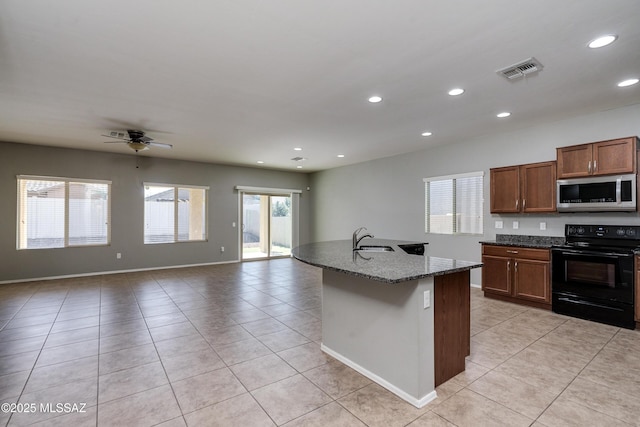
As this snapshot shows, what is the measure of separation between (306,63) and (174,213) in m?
6.28

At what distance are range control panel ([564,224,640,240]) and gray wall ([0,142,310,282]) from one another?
23.2 feet

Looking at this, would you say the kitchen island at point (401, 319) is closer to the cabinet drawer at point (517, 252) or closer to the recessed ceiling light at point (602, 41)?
the recessed ceiling light at point (602, 41)

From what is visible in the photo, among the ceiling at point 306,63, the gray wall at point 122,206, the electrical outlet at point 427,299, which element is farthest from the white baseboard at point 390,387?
the gray wall at point 122,206

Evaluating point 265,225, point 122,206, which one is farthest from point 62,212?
point 265,225

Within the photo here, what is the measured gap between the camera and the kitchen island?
212cm

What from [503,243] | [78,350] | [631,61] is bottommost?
[78,350]

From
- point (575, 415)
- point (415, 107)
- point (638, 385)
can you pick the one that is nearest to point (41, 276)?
point (415, 107)

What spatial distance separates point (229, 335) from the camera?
134 inches

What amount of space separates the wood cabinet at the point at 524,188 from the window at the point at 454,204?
44 cm

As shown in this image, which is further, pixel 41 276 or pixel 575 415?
pixel 41 276

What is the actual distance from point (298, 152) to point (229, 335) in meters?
4.30

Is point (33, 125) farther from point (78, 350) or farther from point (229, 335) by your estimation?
point (229, 335)

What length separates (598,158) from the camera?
3873 millimetres

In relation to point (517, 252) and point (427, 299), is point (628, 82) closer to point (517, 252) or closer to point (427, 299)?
point (517, 252)
